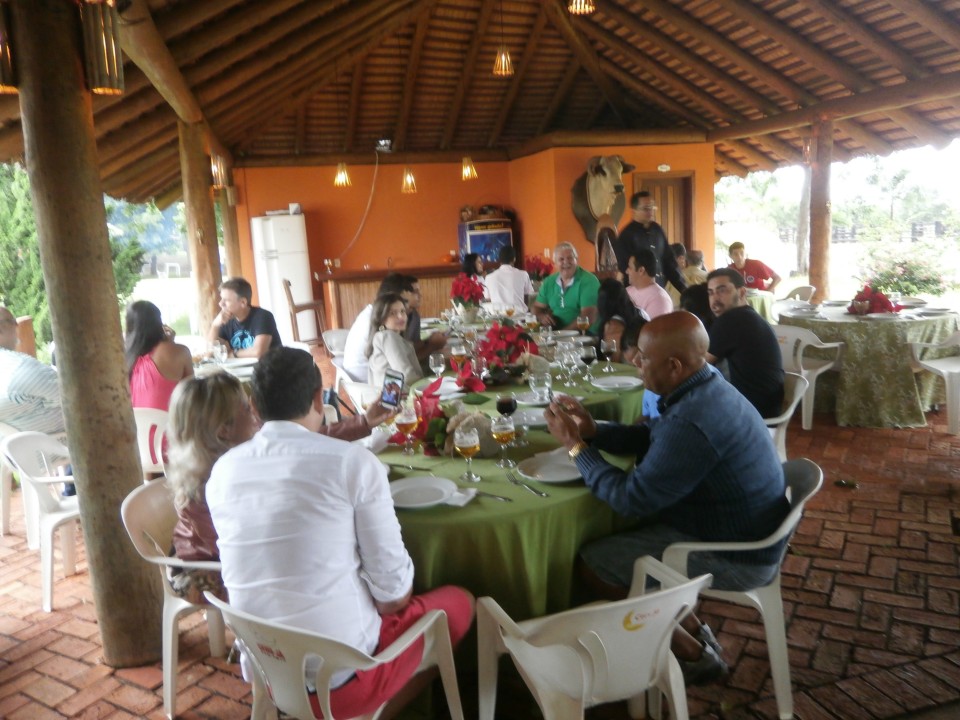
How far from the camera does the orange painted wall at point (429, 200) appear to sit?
11266 millimetres

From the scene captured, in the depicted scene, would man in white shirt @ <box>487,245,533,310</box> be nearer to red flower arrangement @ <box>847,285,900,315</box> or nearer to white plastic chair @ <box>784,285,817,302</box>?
red flower arrangement @ <box>847,285,900,315</box>

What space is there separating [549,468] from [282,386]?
42.0 inches

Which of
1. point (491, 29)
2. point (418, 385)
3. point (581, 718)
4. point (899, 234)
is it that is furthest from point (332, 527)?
point (899, 234)

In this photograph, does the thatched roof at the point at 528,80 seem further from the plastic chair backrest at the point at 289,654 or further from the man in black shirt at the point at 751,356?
the plastic chair backrest at the point at 289,654

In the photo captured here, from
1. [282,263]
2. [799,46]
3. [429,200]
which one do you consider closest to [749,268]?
[799,46]

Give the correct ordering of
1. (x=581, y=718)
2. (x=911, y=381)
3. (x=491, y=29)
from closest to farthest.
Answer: (x=581, y=718) < (x=911, y=381) < (x=491, y=29)

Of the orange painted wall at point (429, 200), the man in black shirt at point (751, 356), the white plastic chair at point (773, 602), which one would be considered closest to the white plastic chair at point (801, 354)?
the man in black shirt at point (751, 356)

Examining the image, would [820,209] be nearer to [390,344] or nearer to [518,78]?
[518,78]

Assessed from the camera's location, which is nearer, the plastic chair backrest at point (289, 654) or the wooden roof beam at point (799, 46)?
the plastic chair backrest at point (289, 654)

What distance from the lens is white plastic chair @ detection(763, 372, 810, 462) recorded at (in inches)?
143

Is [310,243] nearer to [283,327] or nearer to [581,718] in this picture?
[283,327]

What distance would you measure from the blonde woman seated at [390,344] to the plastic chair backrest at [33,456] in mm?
1679

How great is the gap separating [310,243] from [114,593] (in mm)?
9413

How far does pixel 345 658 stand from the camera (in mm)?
1755
